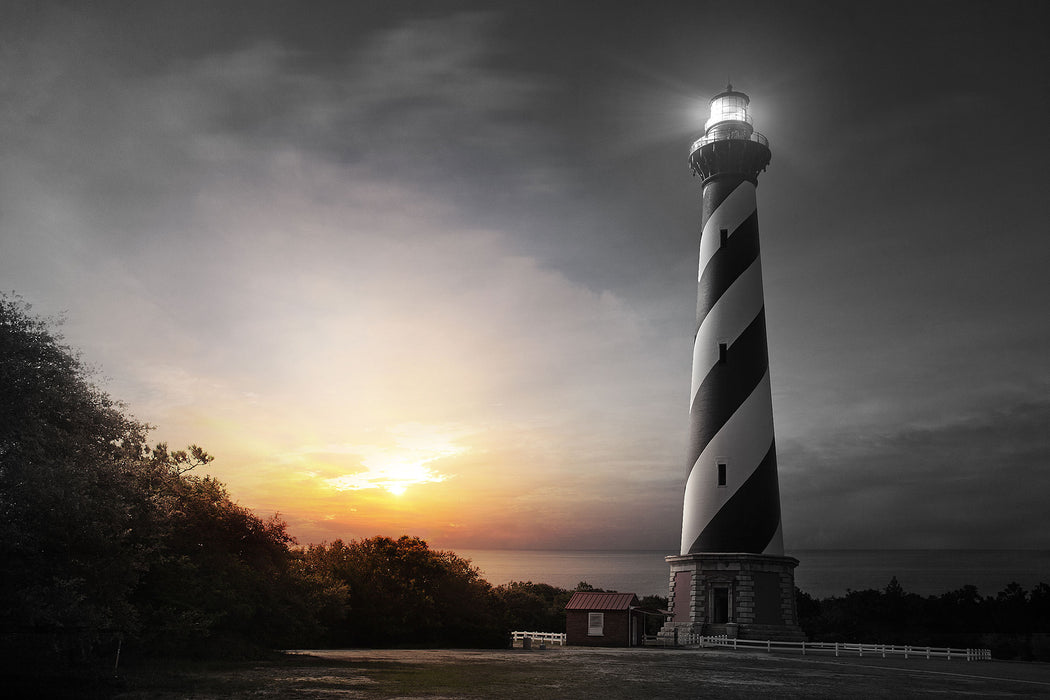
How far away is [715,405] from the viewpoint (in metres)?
30.7

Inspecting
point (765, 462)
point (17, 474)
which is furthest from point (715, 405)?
point (17, 474)

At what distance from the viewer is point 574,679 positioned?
50.6ft

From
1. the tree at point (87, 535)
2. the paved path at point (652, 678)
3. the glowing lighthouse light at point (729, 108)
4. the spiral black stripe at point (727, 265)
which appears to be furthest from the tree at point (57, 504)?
the glowing lighthouse light at point (729, 108)

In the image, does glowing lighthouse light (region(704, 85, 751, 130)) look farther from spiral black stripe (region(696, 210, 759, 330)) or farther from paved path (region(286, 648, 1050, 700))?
paved path (region(286, 648, 1050, 700))

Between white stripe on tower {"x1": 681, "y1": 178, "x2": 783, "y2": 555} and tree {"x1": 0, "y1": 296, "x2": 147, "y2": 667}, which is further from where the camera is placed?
white stripe on tower {"x1": 681, "y1": 178, "x2": 783, "y2": 555}

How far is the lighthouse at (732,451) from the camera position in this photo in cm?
2931

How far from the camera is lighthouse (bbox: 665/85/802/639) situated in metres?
29.3

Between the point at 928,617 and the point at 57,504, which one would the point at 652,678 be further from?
the point at 928,617

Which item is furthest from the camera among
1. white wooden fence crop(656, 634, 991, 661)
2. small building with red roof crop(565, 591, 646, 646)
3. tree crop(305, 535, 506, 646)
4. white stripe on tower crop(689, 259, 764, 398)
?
small building with red roof crop(565, 591, 646, 646)

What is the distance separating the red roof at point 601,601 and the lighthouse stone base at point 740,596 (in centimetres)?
331

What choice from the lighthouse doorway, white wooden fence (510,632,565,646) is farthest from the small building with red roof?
the lighthouse doorway

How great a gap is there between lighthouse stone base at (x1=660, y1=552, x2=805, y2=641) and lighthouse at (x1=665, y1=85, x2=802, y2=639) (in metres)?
0.04

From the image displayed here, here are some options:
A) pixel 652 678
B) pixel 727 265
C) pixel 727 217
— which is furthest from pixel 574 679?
pixel 727 217

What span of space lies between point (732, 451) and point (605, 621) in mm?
9568
